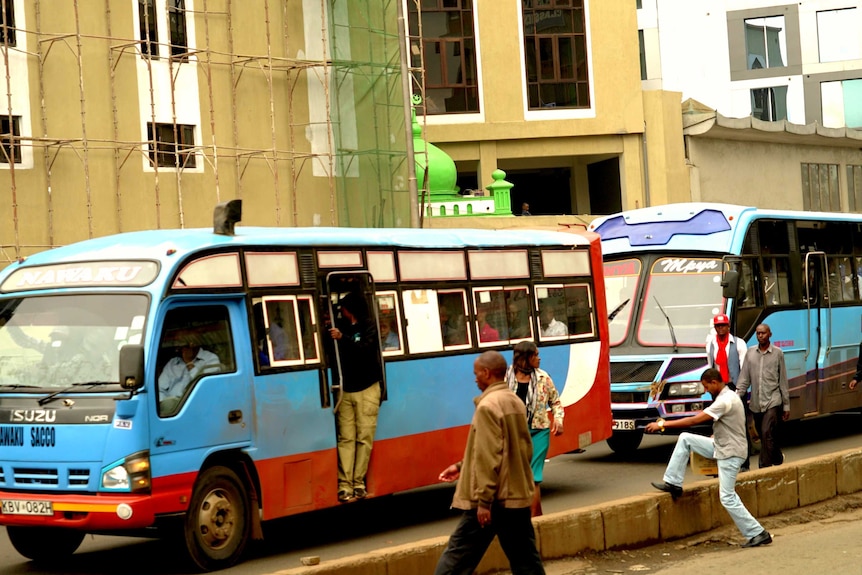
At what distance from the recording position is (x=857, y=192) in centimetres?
4747

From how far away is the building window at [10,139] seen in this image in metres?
26.2

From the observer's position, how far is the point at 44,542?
1007 centimetres

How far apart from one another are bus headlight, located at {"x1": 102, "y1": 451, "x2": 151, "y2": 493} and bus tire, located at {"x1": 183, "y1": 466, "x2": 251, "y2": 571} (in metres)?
0.49

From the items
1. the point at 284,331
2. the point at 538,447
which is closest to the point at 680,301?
the point at 538,447

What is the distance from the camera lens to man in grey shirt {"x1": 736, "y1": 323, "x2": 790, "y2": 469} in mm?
14117

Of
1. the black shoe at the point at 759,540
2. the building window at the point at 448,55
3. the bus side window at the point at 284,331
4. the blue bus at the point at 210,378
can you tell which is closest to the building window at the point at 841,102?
the building window at the point at 448,55

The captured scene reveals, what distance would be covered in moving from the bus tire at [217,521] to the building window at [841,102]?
47.7 m

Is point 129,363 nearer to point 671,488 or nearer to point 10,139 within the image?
point 671,488

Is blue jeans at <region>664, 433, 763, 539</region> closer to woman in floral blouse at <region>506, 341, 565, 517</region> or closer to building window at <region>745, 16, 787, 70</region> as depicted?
woman in floral blouse at <region>506, 341, 565, 517</region>

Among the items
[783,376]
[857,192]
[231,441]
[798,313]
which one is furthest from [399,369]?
[857,192]

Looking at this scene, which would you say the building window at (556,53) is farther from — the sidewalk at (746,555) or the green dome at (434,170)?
the sidewalk at (746,555)

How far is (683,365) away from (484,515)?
28.1 ft

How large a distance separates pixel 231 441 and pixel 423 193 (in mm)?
24433

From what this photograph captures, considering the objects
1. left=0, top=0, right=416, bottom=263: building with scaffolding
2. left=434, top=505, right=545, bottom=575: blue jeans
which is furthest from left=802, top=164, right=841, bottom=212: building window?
left=434, top=505, right=545, bottom=575: blue jeans
